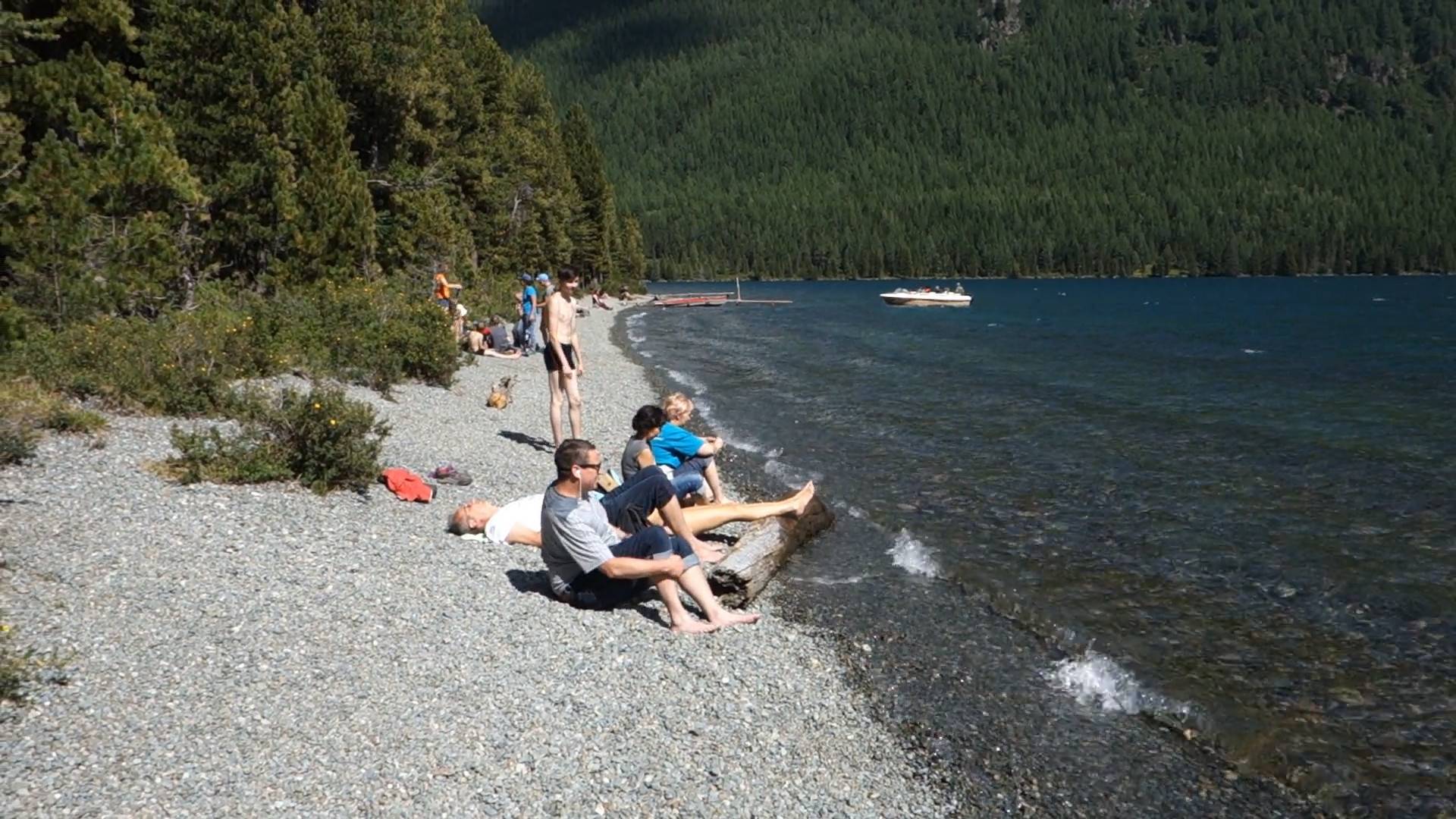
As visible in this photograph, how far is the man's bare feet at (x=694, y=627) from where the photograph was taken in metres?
9.37

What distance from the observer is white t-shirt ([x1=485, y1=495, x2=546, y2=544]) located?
1138 cm

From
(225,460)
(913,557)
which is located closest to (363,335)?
Answer: (225,460)

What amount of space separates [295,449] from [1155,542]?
10.7 m

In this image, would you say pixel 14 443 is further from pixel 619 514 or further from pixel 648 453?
pixel 648 453

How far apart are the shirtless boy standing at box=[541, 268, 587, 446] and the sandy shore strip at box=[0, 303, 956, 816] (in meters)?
4.72

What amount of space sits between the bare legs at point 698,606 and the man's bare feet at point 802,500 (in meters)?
2.75

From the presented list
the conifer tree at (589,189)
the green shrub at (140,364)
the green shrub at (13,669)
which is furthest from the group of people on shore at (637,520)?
the conifer tree at (589,189)

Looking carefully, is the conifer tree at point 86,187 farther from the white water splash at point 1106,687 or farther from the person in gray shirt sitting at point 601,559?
the white water splash at point 1106,687

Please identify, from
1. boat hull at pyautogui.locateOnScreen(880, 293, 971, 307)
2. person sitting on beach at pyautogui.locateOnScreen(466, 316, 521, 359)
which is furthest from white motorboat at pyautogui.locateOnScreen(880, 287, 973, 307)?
person sitting on beach at pyautogui.locateOnScreen(466, 316, 521, 359)

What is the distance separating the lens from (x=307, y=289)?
76.4 feet

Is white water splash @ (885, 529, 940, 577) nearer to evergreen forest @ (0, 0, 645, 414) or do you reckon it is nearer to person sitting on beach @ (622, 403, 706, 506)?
person sitting on beach @ (622, 403, 706, 506)

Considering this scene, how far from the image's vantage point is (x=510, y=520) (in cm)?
1148

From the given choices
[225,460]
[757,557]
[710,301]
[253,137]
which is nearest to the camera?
[757,557]

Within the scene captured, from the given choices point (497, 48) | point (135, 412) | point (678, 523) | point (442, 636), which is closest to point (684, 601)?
point (678, 523)
